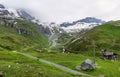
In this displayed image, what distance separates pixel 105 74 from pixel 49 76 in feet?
116

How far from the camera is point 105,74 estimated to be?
100375 millimetres

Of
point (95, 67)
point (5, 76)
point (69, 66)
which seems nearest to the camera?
point (5, 76)

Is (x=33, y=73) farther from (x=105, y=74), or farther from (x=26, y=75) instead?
(x=105, y=74)

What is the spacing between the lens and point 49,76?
71375 mm

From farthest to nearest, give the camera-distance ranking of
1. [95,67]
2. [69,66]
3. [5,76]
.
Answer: [69,66] < [95,67] < [5,76]

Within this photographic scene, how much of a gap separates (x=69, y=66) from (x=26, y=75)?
1909 inches

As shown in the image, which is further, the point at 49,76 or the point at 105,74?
the point at 105,74

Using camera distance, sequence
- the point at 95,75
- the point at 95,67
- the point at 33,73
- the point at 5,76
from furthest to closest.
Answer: the point at 95,67 < the point at 95,75 < the point at 33,73 < the point at 5,76

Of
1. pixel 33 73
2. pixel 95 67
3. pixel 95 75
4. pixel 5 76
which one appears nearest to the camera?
pixel 5 76

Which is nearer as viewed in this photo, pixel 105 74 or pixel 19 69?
pixel 19 69

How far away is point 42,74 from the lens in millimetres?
71250

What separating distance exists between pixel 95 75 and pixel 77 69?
10.8 metres

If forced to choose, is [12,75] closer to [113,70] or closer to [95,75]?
[95,75]

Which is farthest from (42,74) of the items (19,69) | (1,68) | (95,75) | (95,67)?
(95,67)
